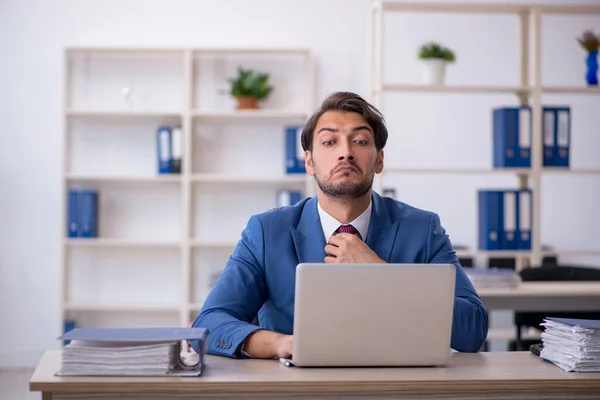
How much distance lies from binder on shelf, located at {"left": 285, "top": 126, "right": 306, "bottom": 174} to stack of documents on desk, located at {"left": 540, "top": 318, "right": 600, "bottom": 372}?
3605 mm

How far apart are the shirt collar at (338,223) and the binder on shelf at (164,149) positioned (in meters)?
3.15

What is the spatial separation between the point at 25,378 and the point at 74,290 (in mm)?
720

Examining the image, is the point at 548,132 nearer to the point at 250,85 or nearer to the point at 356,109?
the point at 250,85

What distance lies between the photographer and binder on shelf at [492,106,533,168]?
455 cm

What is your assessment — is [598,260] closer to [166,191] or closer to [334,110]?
[166,191]

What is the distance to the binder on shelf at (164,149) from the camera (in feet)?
17.5

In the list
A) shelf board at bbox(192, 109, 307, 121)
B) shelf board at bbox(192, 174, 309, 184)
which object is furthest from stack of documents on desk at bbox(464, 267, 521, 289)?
shelf board at bbox(192, 109, 307, 121)

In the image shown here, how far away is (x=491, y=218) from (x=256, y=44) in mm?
2109

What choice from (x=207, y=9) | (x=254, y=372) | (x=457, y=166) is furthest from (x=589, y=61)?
(x=254, y=372)

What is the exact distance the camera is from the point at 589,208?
231 inches

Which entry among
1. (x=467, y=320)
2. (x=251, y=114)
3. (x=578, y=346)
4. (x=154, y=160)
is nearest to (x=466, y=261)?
(x=251, y=114)

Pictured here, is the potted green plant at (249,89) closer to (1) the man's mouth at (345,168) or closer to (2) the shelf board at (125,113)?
(2) the shelf board at (125,113)

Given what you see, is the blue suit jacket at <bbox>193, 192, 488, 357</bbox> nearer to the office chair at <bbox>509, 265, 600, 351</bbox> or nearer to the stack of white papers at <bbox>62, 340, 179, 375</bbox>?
the stack of white papers at <bbox>62, 340, 179, 375</bbox>

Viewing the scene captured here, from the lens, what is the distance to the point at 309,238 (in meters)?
2.30
